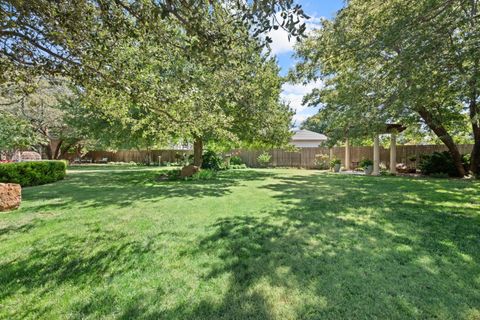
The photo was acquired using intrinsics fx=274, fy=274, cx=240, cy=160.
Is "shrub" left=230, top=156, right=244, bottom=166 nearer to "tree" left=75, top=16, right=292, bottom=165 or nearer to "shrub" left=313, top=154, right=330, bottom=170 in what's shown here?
"shrub" left=313, top=154, right=330, bottom=170

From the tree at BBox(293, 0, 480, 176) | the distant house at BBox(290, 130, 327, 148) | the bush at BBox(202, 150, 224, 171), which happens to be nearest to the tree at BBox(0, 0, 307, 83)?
the tree at BBox(293, 0, 480, 176)

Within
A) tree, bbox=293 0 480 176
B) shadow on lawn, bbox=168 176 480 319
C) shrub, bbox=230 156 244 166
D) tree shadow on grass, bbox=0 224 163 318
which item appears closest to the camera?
shadow on lawn, bbox=168 176 480 319

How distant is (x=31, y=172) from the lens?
33.8 ft

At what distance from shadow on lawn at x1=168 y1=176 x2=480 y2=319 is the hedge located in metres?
8.83

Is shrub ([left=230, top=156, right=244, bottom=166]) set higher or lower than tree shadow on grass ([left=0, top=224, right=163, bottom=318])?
higher

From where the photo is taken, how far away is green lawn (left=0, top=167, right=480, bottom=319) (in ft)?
8.18

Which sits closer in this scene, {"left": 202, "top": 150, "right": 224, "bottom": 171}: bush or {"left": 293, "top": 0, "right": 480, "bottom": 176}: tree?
{"left": 293, "top": 0, "right": 480, "bottom": 176}: tree

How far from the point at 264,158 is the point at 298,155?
2672 mm

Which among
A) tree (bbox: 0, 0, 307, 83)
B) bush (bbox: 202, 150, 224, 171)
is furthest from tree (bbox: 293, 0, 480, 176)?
bush (bbox: 202, 150, 224, 171)

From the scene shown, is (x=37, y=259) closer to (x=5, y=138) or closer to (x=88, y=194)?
(x=88, y=194)

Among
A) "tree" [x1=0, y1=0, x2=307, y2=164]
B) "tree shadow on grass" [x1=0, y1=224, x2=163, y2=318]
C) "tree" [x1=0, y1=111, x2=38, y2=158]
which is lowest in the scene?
"tree shadow on grass" [x1=0, y1=224, x2=163, y2=318]

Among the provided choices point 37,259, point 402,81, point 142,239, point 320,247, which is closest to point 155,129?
point 142,239

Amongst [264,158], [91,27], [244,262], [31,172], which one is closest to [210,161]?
[264,158]

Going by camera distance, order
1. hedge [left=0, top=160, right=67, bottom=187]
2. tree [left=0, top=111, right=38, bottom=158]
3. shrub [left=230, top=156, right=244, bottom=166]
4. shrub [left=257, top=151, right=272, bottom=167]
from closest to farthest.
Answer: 1. tree [left=0, top=111, right=38, bottom=158]
2. hedge [left=0, top=160, right=67, bottom=187]
3. shrub [left=257, top=151, right=272, bottom=167]
4. shrub [left=230, top=156, right=244, bottom=166]
